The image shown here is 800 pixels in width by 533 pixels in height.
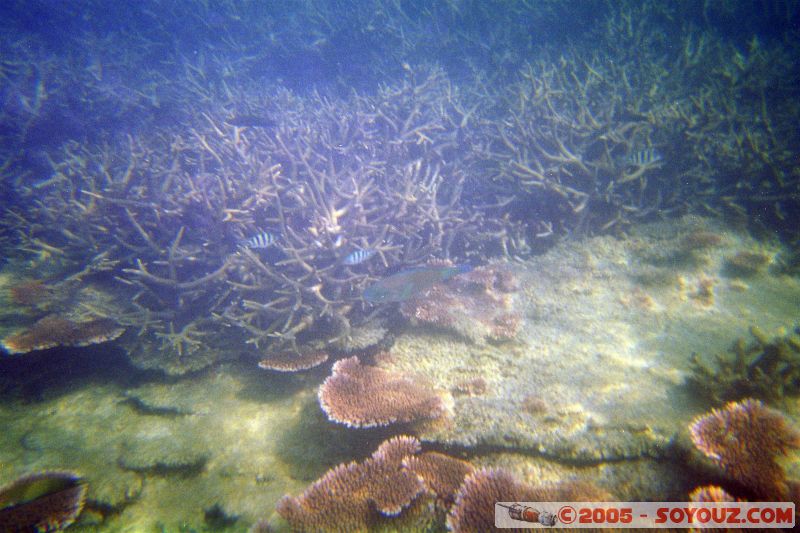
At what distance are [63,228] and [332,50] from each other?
883 cm

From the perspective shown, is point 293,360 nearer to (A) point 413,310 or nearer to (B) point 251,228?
(A) point 413,310

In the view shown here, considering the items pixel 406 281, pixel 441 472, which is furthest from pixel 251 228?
pixel 441 472

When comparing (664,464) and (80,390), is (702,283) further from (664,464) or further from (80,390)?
(80,390)

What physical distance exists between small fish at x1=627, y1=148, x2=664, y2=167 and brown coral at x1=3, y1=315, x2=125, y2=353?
6.27 metres

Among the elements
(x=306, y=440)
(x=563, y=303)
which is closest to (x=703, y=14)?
(x=563, y=303)

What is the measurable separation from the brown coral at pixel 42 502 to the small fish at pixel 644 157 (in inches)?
248

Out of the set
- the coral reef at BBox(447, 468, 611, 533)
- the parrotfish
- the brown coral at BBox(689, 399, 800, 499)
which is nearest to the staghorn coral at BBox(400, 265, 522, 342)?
the parrotfish

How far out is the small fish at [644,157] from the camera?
183 inches

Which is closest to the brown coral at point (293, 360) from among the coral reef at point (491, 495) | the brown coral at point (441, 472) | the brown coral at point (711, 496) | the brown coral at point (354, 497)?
the brown coral at point (354, 497)

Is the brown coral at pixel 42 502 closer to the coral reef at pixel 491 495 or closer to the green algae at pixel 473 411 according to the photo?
the green algae at pixel 473 411

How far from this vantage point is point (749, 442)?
2.02 metres

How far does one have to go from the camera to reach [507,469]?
2.18 meters

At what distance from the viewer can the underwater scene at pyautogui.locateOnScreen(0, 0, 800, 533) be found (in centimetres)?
224

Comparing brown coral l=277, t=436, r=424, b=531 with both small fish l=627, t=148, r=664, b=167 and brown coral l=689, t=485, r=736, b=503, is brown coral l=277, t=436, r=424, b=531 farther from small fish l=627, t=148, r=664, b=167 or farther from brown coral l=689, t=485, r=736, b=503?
small fish l=627, t=148, r=664, b=167
